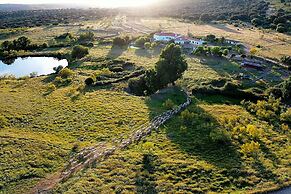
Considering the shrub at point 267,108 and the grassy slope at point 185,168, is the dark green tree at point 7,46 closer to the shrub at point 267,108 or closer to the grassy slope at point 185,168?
the grassy slope at point 185,168

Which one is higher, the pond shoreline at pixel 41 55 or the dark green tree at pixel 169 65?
the dark green tree at pixel 169 65

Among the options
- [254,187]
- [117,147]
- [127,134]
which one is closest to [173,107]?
[127,134]

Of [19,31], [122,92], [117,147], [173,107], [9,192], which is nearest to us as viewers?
[9,192]

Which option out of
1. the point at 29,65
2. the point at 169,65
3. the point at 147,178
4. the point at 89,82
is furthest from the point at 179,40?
the point at 147,178

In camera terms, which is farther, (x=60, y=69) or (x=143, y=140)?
(x=60, y=69)

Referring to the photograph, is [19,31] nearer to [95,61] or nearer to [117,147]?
[95,61]

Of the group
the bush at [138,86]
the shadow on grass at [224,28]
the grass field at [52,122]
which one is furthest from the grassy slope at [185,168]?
the shadow on grass at [224,28]
